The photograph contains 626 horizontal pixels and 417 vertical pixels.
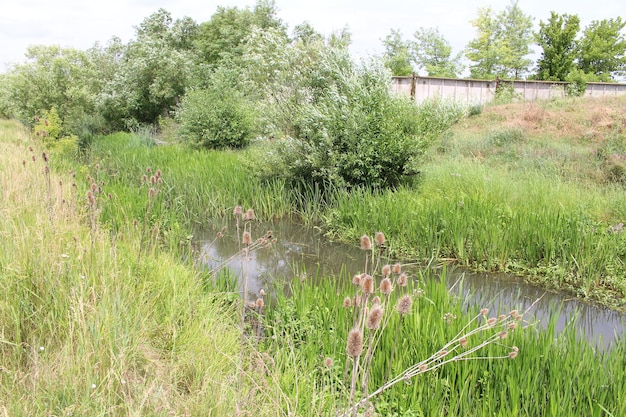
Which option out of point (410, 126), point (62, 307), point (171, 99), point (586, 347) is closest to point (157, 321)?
point (62, 307)

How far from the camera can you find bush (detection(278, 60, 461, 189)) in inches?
295

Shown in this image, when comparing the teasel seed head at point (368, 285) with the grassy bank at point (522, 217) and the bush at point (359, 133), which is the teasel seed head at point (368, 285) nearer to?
the grassy bank at point (522, 217)

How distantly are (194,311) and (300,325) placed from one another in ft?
2.58

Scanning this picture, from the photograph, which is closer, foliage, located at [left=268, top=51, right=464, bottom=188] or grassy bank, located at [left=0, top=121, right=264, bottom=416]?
grassy bank, located at [left=0, top=121, right=264, bottom=416]

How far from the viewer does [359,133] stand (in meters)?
7.58

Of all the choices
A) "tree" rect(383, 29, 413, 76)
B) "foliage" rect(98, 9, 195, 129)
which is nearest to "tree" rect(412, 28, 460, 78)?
"tree" rect(383, 29, 413, 76)

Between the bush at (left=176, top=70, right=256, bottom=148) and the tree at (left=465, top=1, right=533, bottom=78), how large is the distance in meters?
27.0

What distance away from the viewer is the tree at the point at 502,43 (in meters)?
34.2

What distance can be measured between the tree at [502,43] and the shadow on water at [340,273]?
104 ft

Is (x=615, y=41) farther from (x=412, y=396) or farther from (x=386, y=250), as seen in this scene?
(x=412, y=396)

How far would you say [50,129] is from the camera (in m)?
11.7

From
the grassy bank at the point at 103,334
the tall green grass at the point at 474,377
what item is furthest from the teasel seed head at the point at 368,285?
the grassy bank at the point at 103,334

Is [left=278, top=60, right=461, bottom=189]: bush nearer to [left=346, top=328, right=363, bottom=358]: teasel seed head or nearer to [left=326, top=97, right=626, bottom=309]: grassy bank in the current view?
[left=326, top=97, right=626, bottom=309]: grassy bank

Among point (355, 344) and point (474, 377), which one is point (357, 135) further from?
point (355, 344)
